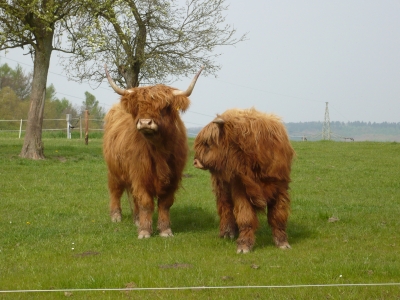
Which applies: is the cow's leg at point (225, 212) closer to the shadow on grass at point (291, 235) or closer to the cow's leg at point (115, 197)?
the shadow on grass at point (291, 235)

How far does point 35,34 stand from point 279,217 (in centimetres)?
1444

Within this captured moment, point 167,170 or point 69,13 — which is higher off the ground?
point 69,13

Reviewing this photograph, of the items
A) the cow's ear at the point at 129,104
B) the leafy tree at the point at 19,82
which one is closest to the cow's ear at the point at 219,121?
the cow's ear at the point at 129,104

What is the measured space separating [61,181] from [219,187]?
795cm

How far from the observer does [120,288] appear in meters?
6.20

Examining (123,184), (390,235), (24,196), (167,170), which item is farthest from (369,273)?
(24,196)

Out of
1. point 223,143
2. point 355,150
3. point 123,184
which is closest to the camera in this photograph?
point 223,143

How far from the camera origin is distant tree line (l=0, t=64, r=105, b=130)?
200 feet

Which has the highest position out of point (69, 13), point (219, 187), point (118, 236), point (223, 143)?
point (69, 13)

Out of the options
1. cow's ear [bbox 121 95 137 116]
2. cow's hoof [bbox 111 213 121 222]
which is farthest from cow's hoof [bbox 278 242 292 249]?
cow's hoof [bbox 111 213 121 222]

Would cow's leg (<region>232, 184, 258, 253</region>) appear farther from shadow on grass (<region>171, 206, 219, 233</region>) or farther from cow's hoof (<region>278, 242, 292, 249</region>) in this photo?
shadow on grass (<region>171, 206, 219, 233</region>)

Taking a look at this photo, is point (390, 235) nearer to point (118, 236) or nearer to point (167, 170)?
point (167, 170)

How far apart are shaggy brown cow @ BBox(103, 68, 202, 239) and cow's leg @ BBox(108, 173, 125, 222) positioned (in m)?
1.13

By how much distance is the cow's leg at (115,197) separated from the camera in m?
11.1
